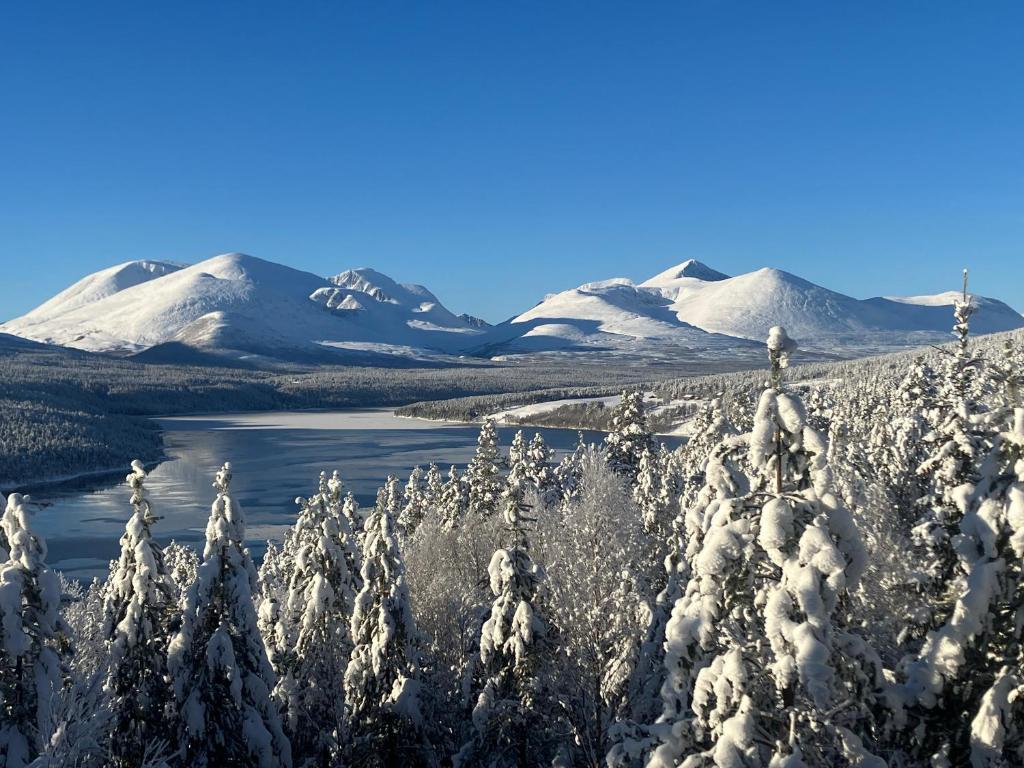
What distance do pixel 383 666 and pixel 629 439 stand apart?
1044 inches

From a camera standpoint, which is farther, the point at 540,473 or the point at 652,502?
the point at 540,473

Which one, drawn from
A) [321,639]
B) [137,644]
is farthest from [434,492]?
[137,644]

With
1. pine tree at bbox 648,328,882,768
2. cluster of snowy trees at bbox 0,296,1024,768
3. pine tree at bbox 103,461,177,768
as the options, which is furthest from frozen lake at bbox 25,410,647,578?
pine tree at bbox 648,328,882,768

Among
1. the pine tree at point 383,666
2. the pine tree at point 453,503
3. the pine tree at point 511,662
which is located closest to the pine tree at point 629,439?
the pine tree at point 453,503

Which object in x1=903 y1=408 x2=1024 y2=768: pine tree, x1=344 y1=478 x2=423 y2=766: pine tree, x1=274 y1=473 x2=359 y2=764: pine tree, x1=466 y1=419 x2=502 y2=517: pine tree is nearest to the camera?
x1=903 y1=408 x2=1024 y2=768: pine tree

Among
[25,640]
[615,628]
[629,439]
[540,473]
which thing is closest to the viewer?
[25,640]

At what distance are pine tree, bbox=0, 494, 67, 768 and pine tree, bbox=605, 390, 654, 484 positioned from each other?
30.5 metres

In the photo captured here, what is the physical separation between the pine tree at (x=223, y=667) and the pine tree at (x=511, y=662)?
4.13m

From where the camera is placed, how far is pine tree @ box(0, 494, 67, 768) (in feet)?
42.2

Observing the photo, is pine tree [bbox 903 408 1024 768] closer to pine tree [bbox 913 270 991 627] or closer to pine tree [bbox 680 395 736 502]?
pine tree [bbox 913 270 991 627]

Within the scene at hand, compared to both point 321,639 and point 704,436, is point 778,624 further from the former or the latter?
point 704,436

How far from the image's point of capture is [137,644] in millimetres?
15891

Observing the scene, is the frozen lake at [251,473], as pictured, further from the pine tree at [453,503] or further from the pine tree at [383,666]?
the pine tree at [383,666]

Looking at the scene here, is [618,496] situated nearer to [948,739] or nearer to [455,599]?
[455,599]
